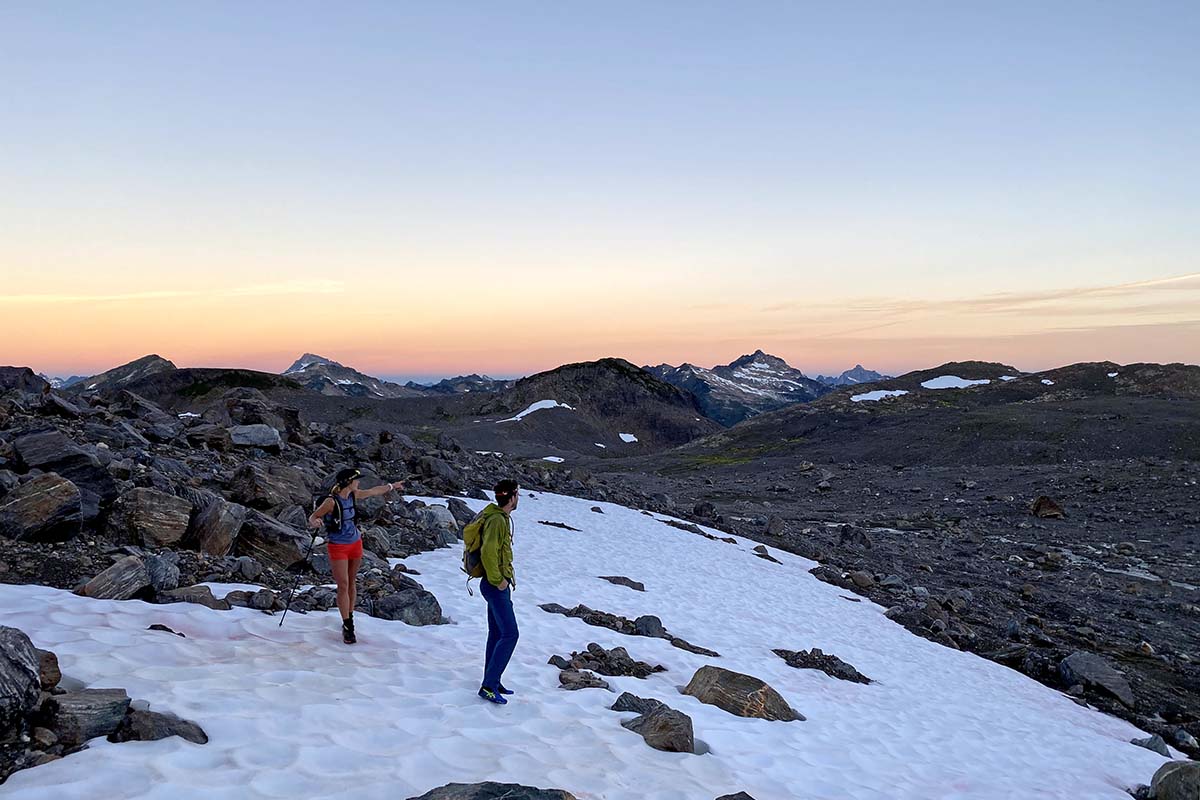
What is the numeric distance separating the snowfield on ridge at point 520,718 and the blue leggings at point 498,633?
41cm

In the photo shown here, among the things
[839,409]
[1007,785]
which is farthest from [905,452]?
[1007,785]

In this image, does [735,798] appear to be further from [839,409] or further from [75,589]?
[839,409]

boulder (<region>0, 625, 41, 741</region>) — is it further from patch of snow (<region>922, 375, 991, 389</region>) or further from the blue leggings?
patch of snow (<region>922, 375, 991, 389</region>)

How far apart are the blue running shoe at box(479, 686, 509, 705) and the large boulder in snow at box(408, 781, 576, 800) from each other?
2.76 metres

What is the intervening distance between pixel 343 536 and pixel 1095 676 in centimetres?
1795

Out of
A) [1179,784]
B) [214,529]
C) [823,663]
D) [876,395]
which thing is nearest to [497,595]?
[214,529]

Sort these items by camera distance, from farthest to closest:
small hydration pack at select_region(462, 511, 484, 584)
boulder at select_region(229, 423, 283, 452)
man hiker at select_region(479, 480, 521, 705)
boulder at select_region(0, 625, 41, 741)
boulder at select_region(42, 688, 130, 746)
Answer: boulder at select_region(229, 423, 283, 452)
small hydration pack at select_region(462, 511, 484, 584)
man hiker at select_region(479, 480, 521, 705)
boulder at select_region(42, 688, 130, 746)
boulder at select_region(0, 625, 41, 741)

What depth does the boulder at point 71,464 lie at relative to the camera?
12.0m

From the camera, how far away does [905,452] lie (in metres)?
71.0

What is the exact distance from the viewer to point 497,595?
8.58 m

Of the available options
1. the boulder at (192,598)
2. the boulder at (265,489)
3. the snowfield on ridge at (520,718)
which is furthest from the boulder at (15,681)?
the boulder at (265,489)

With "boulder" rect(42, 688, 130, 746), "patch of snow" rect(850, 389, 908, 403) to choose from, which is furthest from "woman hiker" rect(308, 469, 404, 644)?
"patch of snow" rect(850, 389, 908, 403)

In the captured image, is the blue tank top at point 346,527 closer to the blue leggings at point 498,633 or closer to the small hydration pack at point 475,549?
the small hydration pack at point 475,549

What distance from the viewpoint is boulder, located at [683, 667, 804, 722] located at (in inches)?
404
